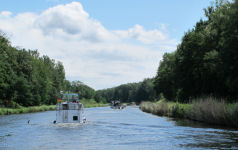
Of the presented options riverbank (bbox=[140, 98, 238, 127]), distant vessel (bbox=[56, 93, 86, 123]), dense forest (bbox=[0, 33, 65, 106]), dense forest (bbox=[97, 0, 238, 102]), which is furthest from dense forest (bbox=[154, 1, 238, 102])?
dense forest (bbox=[0, 33, 65, 106])

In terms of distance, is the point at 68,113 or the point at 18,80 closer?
the point at 68,113

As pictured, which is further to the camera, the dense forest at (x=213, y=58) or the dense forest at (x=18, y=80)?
the dense forest at (x=18, y=80)

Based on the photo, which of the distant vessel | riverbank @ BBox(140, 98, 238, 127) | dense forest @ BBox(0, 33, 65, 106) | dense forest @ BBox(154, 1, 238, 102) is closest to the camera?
riverbank @ BBox(140, 98, 238, 127)

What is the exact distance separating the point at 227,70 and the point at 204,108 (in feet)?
19.7

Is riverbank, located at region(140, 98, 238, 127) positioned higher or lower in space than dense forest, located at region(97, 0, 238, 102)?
lower

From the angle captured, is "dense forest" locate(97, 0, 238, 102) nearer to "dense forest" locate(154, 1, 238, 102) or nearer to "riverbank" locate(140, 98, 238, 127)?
"dense forest" locate(154, 1, 238, 102)

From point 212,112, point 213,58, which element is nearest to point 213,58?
point 213,58

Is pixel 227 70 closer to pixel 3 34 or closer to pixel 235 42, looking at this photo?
pixel 235 42

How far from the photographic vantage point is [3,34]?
80.5 m

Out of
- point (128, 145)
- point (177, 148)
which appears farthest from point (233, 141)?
point (128, 145)

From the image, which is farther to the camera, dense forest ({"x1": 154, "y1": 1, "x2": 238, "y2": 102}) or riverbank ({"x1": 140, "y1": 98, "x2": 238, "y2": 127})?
dense forest ({"x1": 154, "y1": 1, "x2": 238, "y2": 102})

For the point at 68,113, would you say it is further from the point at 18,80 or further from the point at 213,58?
the point at 18,80

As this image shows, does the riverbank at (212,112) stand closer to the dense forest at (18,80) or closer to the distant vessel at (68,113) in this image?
the distant vessel at (68,113)

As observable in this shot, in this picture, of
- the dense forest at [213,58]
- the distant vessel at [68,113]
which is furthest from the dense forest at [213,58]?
the distant vessel at [68,113]
